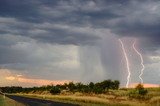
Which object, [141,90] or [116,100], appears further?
[141,90]

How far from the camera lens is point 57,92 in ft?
602

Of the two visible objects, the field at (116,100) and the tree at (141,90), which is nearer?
the field at (116,100)

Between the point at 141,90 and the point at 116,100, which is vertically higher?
the point at 141,90

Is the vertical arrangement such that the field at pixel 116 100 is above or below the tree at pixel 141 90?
below

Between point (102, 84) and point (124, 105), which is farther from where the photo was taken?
point (102, 84)

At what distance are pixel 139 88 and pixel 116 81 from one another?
254ft

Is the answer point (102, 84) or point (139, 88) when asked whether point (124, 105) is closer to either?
point (139, 88)

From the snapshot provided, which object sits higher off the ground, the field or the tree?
the tree

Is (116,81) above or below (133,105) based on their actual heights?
above

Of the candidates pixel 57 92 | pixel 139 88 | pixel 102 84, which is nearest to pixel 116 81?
pixel 102 84

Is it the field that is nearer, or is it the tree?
the field

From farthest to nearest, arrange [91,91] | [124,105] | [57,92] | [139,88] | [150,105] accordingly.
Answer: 1. [57,92]
2. [91,91]
3. [139,88]
4. [124,105]
5. [150,105]

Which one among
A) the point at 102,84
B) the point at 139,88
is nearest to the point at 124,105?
the point at 139,88

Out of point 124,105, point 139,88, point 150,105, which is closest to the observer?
point 150,105
